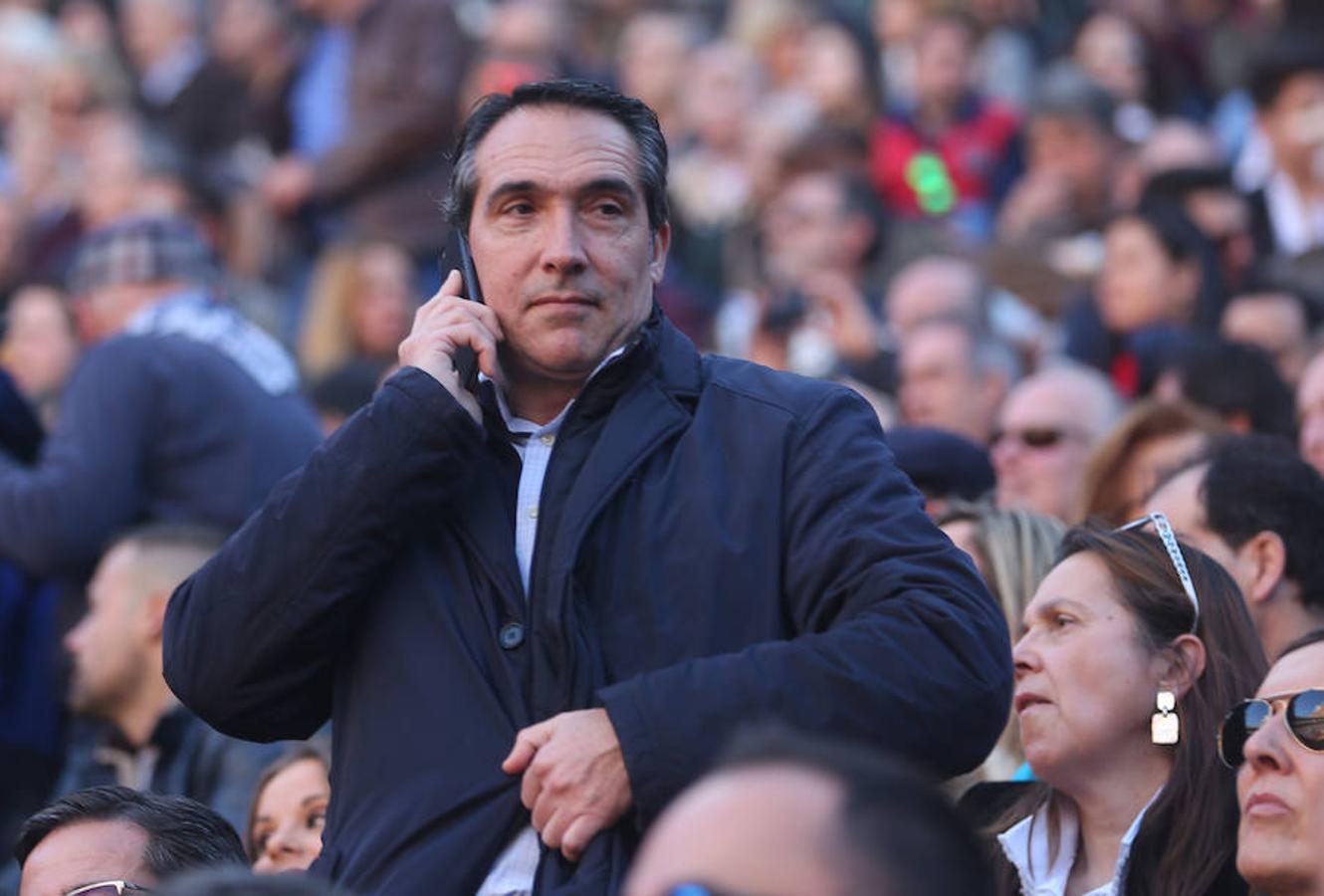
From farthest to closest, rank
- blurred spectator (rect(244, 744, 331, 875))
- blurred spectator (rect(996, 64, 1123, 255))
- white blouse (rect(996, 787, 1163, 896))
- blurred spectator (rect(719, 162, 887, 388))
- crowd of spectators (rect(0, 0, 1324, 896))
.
Answer: blurred spectator (rect(996, 64, 1123, 255))
blurred spectator (rect(719, 162, 887, 388))
blurred spectator (rect(244, 744, 331, 875))
crowd of spectators (rect(0, 0, 1324, 896))
white blouse (rect(996, 787, 1163, 896))

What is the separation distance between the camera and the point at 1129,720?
4523 millimetres

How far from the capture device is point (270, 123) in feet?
44.1

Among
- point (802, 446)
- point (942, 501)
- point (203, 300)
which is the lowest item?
point (802, 446)

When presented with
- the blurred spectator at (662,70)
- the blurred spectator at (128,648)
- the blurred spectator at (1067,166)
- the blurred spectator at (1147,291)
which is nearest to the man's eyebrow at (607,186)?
the blurred spectator at (128,648)

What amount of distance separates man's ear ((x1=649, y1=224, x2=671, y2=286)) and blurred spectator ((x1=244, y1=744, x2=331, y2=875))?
187 centimetres

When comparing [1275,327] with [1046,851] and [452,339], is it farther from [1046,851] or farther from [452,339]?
[452,339]

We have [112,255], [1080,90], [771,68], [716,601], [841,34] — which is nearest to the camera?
[716,601]

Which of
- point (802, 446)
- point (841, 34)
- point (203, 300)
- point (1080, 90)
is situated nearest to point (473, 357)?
point (802, 446)

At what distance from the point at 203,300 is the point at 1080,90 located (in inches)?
199

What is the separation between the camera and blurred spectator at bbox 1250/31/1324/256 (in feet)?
33.6

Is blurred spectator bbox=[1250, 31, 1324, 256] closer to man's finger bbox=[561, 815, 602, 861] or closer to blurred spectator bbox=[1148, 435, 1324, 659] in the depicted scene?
blurred spectator bbox=[1148, 435, 1324, 659]

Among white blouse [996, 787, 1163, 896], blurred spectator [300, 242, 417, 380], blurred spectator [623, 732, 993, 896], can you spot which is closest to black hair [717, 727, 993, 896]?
blurred spectator [623, 732, 993, 896]

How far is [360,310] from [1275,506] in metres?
6.01

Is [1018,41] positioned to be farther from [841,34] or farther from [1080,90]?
[1080,90]
